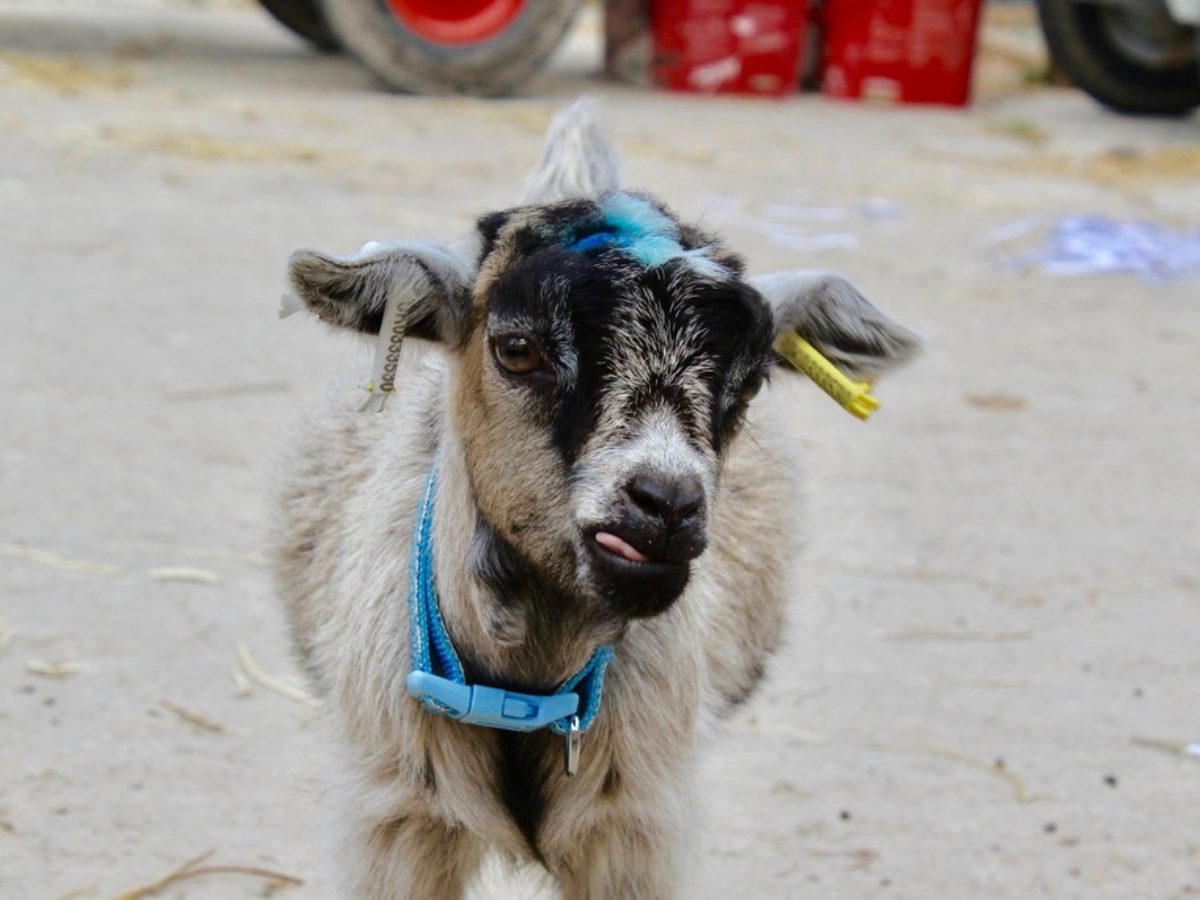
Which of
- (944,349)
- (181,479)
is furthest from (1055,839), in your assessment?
(944,349)

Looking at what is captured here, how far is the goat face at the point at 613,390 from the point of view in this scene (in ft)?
8.55

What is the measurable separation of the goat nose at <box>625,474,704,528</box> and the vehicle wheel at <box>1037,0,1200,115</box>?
35.5 feet

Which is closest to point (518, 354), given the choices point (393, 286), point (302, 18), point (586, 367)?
point (586, 367)

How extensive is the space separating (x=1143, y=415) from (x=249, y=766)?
13.7ft

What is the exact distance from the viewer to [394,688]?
3.04 metres

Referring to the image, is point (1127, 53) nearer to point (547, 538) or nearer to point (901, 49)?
point (901, 49)

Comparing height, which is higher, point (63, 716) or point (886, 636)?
point (63, 716)

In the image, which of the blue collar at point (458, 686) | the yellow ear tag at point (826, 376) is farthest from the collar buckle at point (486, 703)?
the yellow ear tag at point (826, 376)

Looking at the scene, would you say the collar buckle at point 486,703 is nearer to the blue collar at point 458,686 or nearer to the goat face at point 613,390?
the blue collar at point 458,686

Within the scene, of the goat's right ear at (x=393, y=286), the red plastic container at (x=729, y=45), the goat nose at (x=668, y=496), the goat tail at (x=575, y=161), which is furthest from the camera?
the red plastic container at (x=729, y=45)

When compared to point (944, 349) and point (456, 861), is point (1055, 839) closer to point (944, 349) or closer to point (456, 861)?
point (456, 861)

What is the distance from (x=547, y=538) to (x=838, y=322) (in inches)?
28.5

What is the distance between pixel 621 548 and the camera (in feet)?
8.59

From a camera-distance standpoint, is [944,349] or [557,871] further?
[944,349]
